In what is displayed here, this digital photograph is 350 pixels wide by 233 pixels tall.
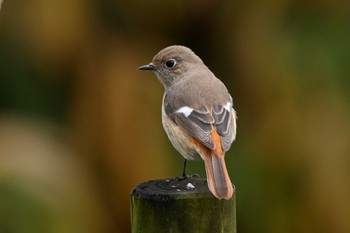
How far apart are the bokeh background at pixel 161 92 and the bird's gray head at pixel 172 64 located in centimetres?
241

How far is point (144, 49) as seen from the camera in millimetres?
9719

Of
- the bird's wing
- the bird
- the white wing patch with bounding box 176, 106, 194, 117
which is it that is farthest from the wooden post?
the white wing patch with bounding box 176, 106, 194, 117

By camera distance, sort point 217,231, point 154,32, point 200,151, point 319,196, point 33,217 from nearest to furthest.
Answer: point 217,231
point 200,151
point 33,217
point 319,196
point 154,32

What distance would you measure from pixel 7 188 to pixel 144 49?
85.9 inches

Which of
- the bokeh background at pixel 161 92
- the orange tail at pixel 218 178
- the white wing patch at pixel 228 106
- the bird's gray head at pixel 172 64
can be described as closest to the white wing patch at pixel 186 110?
the white wing patch at pixel 228 106

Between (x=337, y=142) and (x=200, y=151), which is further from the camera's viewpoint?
(x=337, y=142)

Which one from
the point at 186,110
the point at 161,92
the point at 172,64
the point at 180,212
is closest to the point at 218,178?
the point at 180,212

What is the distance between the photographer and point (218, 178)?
480cm

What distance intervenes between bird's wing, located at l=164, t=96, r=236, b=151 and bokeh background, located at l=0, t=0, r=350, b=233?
3.00 meters

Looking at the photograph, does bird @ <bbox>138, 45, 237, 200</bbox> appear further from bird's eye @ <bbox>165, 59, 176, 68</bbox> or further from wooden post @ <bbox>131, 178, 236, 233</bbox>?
wooden post @ <bbox>131, 178, 236, 233</bbox>

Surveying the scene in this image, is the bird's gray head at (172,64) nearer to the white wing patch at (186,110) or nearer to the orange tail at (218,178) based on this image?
the white wing patch at (186,110)

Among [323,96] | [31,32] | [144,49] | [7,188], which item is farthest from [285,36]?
[7,188]

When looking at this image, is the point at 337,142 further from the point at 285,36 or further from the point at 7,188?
the point at 7,188

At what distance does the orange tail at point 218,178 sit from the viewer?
453cm
